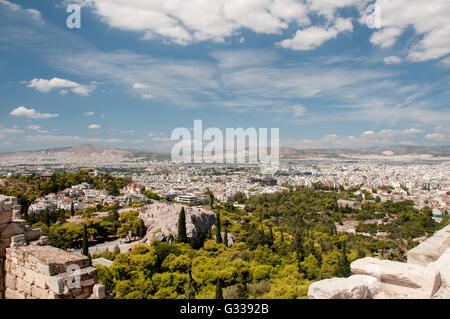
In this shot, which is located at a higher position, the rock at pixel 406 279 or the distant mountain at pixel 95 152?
the distant mountain at pixel 95 152

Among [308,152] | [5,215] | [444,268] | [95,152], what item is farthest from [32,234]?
[308,152]

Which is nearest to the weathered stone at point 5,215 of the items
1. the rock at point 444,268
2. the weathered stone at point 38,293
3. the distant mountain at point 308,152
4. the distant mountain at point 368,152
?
the weathered stone at point 38,293

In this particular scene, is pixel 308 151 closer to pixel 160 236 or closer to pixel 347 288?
pixel 160 236

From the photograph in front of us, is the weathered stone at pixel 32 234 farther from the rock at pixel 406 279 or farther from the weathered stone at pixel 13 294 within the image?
the rock at pixel 406 279

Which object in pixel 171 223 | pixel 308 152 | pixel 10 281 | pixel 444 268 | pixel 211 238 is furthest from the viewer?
pixel 308 152

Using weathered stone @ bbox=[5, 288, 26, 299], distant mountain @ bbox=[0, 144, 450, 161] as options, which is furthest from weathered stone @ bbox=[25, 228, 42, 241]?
distant mountain @ bbox=[0, 144, 450, 161]

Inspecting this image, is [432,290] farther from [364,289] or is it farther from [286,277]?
[286,277]
